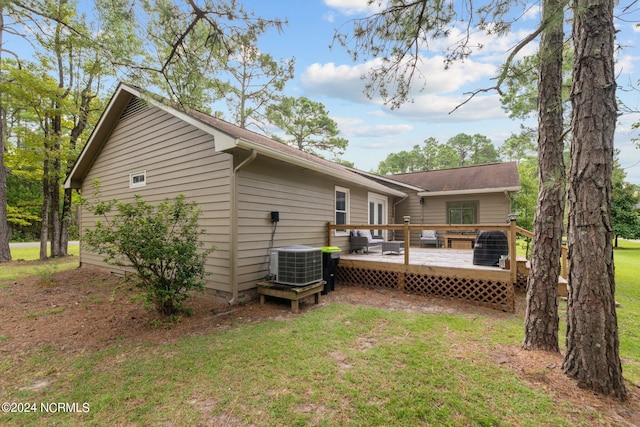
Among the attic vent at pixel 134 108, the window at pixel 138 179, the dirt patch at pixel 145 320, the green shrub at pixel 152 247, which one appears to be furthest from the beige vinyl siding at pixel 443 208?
the attic vent at pixel 134 108

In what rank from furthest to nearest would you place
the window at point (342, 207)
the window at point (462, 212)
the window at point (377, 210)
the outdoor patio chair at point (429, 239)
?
the window at point (462, 212), the outdoor patio chair at point (429, 239), the window at point (377, 210), the window at point (342, 207)

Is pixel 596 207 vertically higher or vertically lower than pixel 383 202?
lower

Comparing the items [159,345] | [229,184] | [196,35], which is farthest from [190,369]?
[196,35]

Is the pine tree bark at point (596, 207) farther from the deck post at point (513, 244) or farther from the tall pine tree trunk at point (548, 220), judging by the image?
the deck post at point (513, 244)

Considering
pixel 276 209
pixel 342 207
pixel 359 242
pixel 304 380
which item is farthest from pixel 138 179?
pixel 304 380

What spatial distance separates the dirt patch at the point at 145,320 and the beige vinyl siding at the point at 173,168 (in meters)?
1.07

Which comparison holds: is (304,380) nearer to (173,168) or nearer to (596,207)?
(596,207)

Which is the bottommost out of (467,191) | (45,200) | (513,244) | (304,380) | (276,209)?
(304,380)

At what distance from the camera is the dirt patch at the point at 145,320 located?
2367 mm

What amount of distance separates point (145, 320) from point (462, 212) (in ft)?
37.1

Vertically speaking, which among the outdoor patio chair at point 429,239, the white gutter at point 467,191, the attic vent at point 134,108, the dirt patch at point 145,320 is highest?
the attic vent at point 134,108

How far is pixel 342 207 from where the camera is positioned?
8.16 meters

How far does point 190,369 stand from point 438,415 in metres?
2.27

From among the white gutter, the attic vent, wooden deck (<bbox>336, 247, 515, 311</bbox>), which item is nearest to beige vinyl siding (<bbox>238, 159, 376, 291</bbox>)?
wooden deck (<bbox>336, 247, 515, 311</bbox>)
